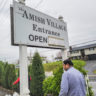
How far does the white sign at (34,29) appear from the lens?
3.23 m

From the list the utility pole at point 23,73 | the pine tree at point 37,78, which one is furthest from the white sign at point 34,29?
the pine tree at point 37,78

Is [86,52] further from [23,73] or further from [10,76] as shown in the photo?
[23,73]

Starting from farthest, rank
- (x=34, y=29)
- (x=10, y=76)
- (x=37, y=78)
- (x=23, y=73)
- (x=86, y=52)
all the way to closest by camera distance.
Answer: (x=86, y=52) → (x=10, y=76) → (x=37, y=78) → (x=34, y=29) → (x=23, y=73)

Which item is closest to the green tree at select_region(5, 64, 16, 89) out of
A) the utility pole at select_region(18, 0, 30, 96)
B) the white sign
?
the white sign

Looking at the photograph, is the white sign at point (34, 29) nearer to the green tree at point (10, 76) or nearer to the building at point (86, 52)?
the green tree at point (10, 76)

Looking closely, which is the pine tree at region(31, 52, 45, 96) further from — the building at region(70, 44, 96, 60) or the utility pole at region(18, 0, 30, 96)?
the building at region(70, 44, 96, 60)

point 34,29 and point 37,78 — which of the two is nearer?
point 34,29

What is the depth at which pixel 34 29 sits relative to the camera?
12.3 feet

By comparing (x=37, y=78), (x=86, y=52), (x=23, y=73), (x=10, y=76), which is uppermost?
(x=86, y=52)

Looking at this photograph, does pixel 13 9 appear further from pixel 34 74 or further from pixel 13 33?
pixel 34 74

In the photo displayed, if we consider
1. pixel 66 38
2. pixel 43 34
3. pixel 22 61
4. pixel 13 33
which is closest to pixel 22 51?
pixel 22 61

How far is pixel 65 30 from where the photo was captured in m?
5.44

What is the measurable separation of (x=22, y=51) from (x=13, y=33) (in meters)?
0.68

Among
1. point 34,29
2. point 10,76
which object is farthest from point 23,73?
point 10,76
